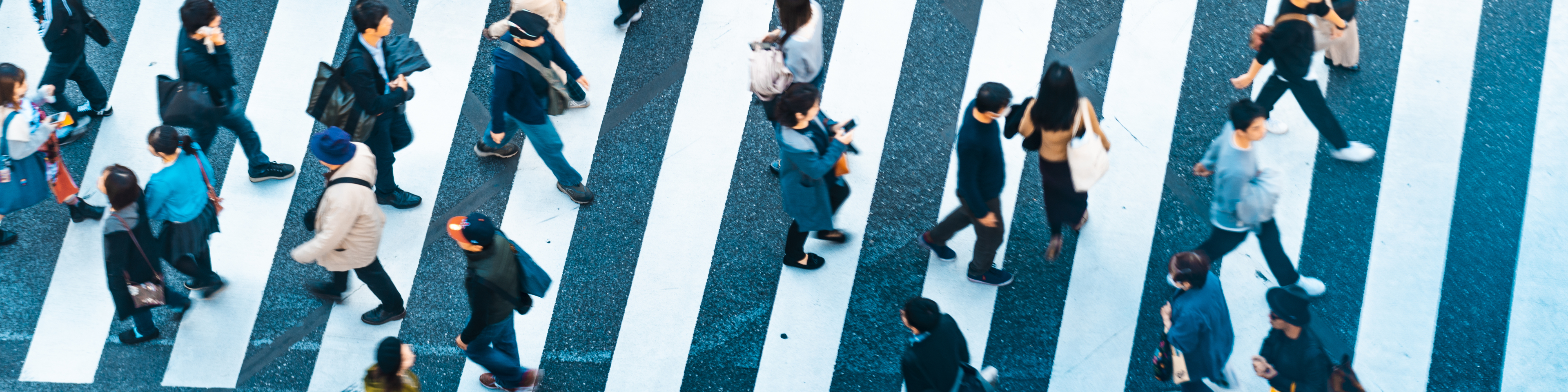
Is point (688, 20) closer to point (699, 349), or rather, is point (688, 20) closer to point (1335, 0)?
point (699, 349)

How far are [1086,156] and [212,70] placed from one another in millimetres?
4709

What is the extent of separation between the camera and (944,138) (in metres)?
6.39

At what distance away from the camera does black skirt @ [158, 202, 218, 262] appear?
17.2ft

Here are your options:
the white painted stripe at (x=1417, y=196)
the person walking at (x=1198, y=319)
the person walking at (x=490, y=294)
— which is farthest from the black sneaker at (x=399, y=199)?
the white painted stripe at (x=1417, y=196)

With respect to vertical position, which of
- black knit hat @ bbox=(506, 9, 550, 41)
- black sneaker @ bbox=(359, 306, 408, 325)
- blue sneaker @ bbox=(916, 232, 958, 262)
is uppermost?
black knit hat @ bbox=(506, 9, 550, 41)

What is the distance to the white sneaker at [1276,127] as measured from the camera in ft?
20.6

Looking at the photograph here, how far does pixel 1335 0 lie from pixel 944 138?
2.36m

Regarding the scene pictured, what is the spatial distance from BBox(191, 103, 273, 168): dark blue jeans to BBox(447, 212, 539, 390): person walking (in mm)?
1869

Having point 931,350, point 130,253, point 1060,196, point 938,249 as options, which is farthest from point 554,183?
point 1060,196

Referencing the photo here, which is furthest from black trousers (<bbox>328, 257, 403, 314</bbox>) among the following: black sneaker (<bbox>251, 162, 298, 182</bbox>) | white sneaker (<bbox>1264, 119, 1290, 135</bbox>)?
white sneaker (<bbox>1264, 119, 1290, 135</bbox>)

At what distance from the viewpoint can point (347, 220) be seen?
15.9 feet

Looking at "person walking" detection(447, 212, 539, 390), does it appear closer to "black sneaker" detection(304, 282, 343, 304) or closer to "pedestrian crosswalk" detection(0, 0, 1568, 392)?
"pedestrian crosswalk" detection(0, 0, 1568, 392)

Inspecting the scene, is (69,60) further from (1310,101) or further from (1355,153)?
(1355,153)

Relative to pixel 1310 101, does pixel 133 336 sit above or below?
below
